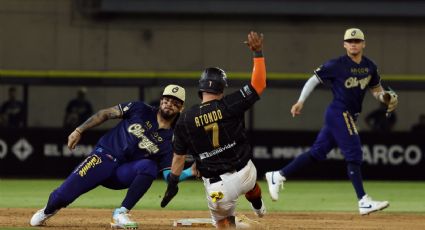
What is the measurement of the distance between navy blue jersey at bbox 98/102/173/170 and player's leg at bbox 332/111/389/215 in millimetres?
2144

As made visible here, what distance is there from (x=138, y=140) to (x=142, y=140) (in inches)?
1.5

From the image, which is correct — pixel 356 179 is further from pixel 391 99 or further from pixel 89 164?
pixel 89 164

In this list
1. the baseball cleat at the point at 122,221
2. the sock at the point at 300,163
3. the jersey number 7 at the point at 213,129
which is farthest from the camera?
the sock at the point at 300,163

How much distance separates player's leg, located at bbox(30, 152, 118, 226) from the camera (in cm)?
1032

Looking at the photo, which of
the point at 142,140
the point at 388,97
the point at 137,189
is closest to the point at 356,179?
the point at 388,97

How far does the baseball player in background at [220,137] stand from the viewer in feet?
Answer: 30.1

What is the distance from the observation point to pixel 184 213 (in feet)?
41.2

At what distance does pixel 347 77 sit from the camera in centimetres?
1204

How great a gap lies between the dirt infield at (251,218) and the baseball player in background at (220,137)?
119 cm

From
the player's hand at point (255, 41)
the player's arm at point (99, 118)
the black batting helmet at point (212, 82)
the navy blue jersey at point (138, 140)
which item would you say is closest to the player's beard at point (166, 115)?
the navy blue jersey at point (138, 140)

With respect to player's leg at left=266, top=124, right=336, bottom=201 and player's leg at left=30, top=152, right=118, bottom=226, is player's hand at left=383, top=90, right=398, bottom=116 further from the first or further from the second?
player's leg at left=30, top=152, right=118, bottom=226

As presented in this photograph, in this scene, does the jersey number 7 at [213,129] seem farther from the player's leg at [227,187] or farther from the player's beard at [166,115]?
the player's beard at [166,115]

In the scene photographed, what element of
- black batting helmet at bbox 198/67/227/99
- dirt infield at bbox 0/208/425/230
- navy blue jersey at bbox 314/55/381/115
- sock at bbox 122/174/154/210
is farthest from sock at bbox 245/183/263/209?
navy blue jersey at bbox 314/55/381/115

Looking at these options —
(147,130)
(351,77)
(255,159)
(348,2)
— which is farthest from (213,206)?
(348,2)
